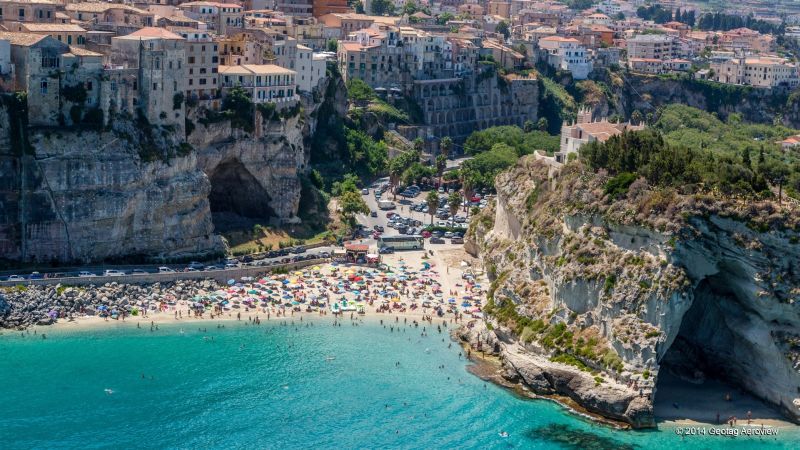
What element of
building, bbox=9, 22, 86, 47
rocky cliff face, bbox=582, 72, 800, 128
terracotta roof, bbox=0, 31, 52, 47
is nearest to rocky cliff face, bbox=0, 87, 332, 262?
terracotta roof, bbox=0, 31, 52, 47

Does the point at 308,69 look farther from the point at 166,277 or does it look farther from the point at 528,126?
the point at 528,126

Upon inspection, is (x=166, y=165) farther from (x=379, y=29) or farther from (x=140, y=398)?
(x=379, y=29)

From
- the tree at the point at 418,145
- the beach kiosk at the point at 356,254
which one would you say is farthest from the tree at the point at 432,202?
the tree at the point at 418,145

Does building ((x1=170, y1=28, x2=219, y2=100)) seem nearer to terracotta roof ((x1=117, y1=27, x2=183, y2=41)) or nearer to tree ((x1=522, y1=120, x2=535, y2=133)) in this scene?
terracotta roof ((x1=117, y1=27, x2=183, y2=41))

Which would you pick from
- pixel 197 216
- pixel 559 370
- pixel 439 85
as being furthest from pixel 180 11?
pixel 559 370

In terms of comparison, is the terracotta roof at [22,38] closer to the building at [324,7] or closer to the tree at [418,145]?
the tree at [418,145]

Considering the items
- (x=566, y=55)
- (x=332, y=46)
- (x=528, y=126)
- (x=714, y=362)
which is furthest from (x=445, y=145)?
(x=714, y=362)
